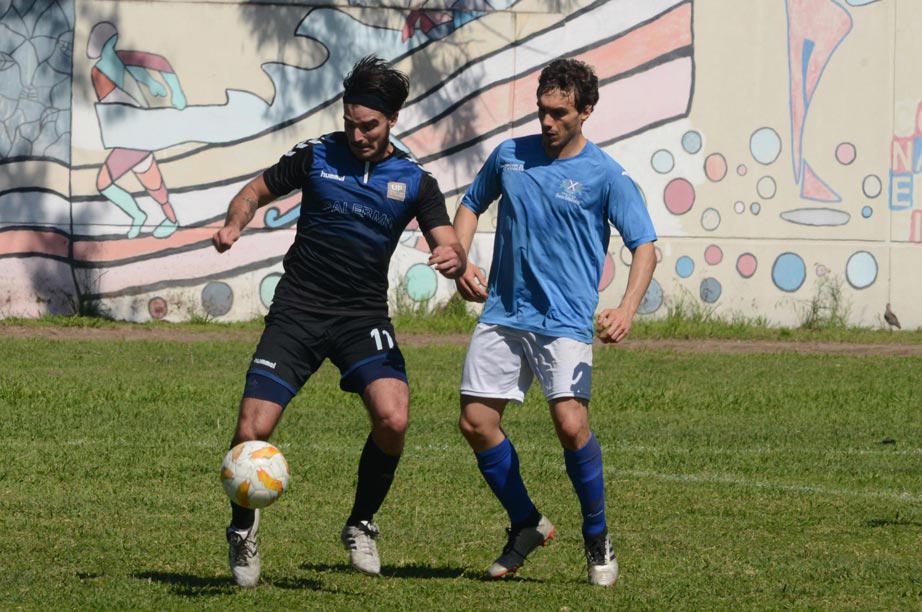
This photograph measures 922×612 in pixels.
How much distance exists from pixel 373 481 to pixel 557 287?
3.84 ft

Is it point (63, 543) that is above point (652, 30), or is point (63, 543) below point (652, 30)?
below

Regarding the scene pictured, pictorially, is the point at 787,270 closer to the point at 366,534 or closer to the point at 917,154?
the point at 917,154

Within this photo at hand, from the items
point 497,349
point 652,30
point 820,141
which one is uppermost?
point 652,30

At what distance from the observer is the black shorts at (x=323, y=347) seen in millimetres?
6336

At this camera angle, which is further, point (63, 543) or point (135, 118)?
point (135, 118)

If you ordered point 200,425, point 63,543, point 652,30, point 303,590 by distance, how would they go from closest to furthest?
1. point 303,590
2. point 63,543
3. point 200,425
4. point 652,30

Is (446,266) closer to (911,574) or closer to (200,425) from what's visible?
(911,574)

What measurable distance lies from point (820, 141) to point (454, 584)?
16.4 metres

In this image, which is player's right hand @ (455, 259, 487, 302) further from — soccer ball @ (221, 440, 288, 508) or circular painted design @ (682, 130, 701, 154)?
circular painted design @ (682, 130, 701, 154)

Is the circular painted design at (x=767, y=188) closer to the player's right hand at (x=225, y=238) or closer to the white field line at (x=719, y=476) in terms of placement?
the white field line at (x=719, y=476)

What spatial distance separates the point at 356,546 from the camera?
6512 millimetres

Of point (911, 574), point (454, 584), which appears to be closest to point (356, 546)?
point (454, 584)

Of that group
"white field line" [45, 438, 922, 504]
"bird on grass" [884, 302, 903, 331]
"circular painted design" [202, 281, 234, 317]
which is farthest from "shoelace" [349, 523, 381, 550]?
"bird on grass" [884, 302, 903, 331]

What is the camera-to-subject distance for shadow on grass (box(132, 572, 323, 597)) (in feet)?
19.7
